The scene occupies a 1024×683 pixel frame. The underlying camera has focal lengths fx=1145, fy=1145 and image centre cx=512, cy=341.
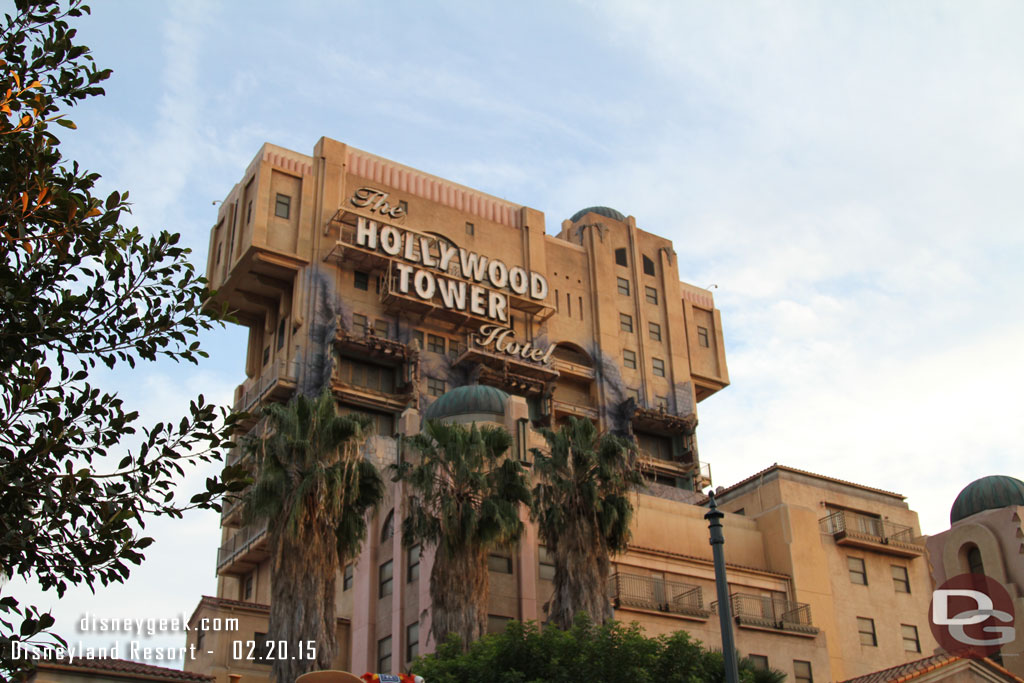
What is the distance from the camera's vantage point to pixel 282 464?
35.3 meters

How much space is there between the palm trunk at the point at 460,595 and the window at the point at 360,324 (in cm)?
3414

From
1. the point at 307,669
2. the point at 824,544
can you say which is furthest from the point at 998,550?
the point at 307,669

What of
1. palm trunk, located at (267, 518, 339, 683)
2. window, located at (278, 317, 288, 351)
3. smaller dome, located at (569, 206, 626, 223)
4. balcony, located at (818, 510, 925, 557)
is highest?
smaller dome, located at (569, 206, 626, 223)

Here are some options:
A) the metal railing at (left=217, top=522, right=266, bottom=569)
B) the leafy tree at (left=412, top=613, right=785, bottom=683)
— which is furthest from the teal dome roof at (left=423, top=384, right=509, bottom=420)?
the leafy tree at (left=412, top=613, right=785, bottom=683)

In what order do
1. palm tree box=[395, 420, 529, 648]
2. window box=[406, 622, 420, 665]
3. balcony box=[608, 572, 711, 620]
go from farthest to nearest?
balcony box=[608, 572, 711, 620] → window box=[406, 622, 420, 665] → palm tree box=[395, 420, 529, 648]

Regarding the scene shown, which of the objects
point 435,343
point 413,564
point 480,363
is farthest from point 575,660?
point 435,343

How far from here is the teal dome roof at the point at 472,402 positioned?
51938mm

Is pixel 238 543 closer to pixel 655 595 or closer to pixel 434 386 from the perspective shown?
pixel 434 386

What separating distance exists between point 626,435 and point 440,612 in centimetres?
4202

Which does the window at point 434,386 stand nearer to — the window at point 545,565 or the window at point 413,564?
the window at point 545,565

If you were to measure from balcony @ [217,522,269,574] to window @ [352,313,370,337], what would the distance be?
1351cm

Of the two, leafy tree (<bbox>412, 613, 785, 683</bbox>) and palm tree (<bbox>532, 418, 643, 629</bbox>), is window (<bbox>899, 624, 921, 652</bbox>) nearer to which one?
palm tree (<bbox>532, 418, 643, 629</bbox>)

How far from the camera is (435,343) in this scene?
7306cm

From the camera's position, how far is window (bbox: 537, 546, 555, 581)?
44906mm
